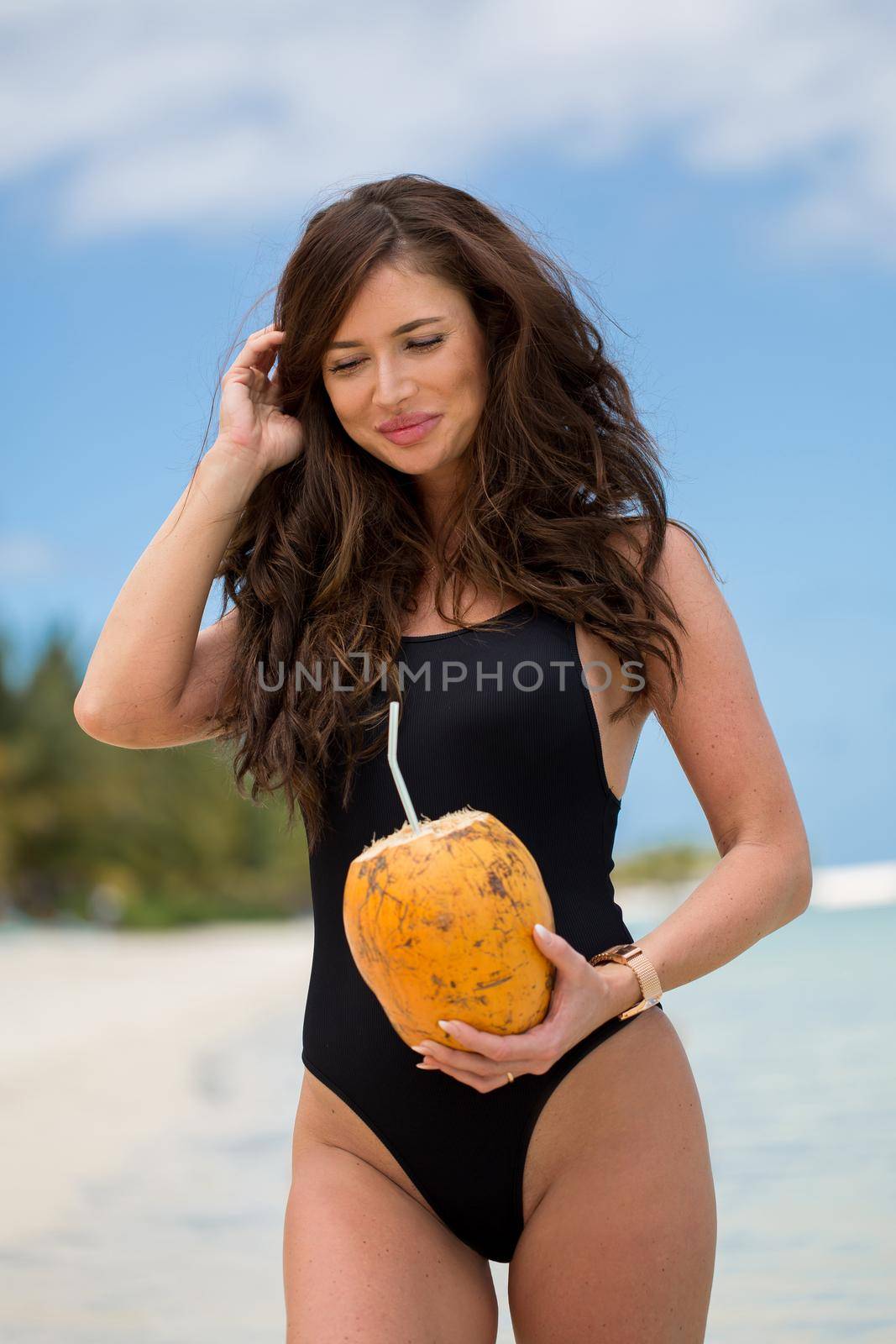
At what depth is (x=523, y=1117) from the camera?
87.8 inches

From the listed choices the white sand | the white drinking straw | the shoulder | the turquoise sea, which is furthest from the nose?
the white sand

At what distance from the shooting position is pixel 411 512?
2.68m

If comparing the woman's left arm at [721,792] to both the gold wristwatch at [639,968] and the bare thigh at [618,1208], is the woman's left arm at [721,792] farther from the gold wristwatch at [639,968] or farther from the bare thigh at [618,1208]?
the bare thigh at [618,1208]

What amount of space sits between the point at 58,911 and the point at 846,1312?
34.8 meters

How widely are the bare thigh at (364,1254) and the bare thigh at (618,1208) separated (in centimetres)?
11

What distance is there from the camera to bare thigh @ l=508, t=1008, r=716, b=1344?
2168 mm

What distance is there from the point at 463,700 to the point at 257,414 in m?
0.74

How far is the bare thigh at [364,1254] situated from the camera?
6.89ft

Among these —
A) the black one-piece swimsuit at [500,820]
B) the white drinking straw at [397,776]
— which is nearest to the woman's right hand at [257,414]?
Result: the black one-piece swimsuit at [500,820]

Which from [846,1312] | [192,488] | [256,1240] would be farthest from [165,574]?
[256,1240]

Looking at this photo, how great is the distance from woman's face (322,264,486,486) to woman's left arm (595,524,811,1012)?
0.43 meters

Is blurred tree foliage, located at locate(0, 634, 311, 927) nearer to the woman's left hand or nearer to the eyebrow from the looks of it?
the eyebrow

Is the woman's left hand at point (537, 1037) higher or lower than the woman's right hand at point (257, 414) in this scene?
lower

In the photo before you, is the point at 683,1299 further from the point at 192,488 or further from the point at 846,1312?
the point at 846,1312
